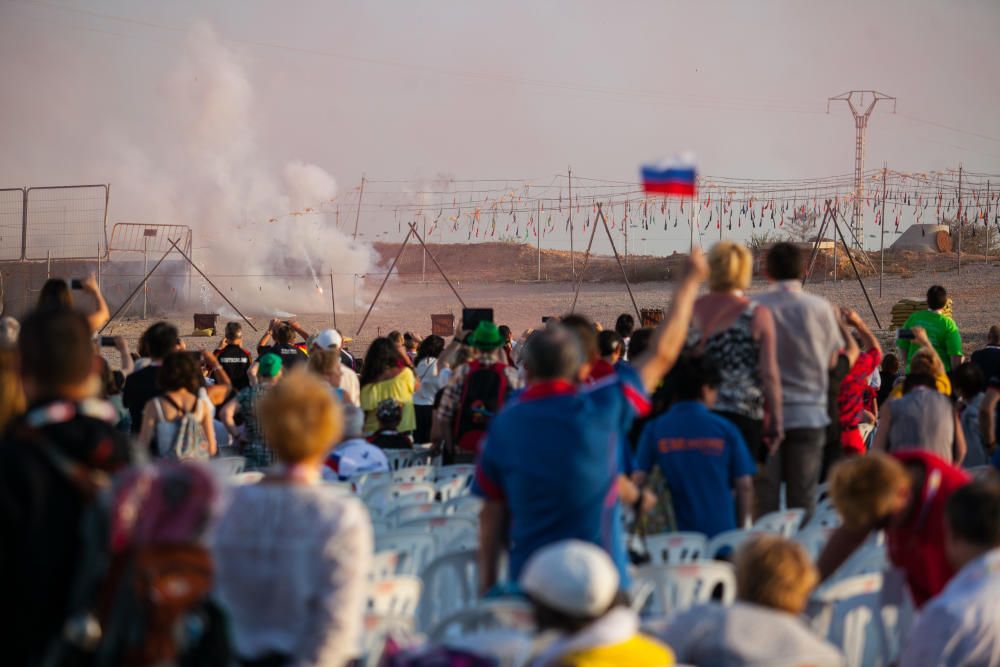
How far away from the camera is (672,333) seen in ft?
15.7

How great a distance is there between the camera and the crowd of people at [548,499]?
300cm

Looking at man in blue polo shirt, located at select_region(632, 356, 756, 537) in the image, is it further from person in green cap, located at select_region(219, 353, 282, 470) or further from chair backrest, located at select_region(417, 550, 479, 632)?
person in green cap, located at select_region(219, 353, 282, 470)

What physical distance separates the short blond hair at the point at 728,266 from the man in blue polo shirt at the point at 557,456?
213 centimetres

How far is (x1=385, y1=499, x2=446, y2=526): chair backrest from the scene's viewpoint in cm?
647

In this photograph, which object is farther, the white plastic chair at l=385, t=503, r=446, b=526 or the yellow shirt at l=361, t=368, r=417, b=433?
the yellow shirt at l=361, t=368, r=417, b=433

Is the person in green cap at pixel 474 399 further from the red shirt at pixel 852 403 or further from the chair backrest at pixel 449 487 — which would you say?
the red shirt at pixel 852 403

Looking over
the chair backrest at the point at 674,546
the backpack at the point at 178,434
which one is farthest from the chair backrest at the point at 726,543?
the backpack at the point at 178,434

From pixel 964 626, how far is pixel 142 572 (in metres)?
2.56

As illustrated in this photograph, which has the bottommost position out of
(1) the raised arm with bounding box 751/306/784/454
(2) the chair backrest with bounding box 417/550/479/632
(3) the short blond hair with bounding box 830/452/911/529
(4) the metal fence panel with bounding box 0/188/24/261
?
(2) the chair backrest with bounding box 417/550/479/632

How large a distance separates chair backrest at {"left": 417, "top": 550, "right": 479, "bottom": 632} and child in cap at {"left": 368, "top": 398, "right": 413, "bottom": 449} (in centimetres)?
462

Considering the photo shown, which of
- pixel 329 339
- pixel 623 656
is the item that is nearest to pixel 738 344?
pixel 623 656

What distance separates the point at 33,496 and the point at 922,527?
3.22 meters

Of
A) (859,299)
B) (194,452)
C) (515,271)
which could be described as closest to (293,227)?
(515,271)

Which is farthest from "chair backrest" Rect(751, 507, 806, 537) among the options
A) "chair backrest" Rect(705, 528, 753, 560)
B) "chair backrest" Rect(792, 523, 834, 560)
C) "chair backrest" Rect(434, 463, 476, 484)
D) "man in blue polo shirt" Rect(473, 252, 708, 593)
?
"chair backrest" Rect(434, 463, 476, 484)
